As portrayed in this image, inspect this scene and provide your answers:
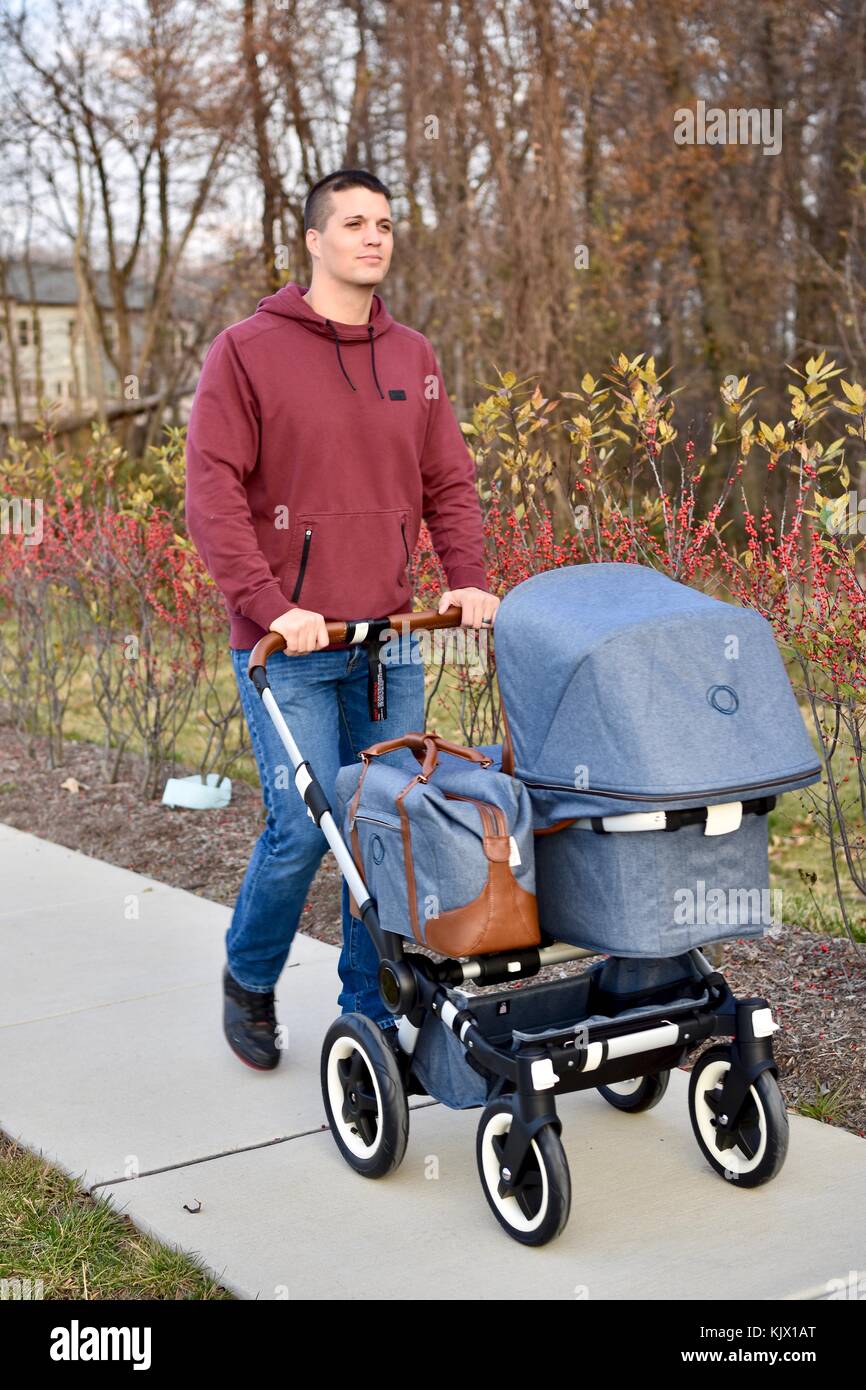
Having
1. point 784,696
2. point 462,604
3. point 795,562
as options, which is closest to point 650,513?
point 795,562

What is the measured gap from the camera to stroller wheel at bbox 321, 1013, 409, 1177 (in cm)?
325

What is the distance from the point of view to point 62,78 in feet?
69.1

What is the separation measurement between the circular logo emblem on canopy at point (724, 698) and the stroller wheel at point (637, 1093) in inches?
46.0

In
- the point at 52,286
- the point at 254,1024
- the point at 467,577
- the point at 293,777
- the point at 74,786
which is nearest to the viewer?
the point at 293,777

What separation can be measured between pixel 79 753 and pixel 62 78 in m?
15.7

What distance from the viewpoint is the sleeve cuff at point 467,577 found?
3847mm

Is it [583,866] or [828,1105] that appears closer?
[583,866]

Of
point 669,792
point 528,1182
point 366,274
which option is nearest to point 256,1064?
point 528,1182

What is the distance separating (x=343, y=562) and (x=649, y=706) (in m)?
1.12

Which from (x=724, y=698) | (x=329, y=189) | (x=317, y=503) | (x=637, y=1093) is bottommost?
(x=637, y=1093)

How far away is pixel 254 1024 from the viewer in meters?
3.98

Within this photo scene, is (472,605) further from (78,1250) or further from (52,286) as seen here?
(52,286)

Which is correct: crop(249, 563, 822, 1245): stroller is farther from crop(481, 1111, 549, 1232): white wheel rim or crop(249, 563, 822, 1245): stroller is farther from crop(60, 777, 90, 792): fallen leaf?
crop(60, 777, 90, 792): fallen leaf
